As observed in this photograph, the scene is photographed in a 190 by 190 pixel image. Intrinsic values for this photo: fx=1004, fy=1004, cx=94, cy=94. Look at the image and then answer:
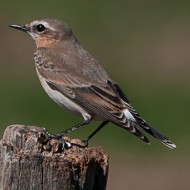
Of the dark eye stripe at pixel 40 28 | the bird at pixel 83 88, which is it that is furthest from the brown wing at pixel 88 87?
the dark eye stripe at pixel 40 28

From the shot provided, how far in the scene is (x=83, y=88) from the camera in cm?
1250

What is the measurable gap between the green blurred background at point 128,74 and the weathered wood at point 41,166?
30.6ft

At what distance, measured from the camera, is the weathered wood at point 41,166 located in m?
8.41

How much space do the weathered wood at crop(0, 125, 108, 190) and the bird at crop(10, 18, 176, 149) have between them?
2509mm

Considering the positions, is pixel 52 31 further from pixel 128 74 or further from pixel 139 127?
pixel 128 74

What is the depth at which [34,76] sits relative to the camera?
2545 cm

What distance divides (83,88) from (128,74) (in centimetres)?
1412

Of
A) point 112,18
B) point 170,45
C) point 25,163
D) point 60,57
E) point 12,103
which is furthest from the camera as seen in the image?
point 112,18

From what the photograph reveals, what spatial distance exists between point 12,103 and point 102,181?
14.3 meters

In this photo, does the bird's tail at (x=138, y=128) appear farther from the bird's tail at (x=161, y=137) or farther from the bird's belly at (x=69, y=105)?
the bird's belly at (x=69, y=105)

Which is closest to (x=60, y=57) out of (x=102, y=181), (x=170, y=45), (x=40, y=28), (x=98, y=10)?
(x=40, y=28)

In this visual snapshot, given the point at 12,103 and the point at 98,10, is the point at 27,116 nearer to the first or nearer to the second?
the point at 12,103

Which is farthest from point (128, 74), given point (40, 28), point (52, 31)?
point (52, 31)

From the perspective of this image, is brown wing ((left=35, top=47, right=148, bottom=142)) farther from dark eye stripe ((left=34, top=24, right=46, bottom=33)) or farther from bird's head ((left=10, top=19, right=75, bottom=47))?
dark eye stripe ((left=34, top=24, right=46, bottom=33))
